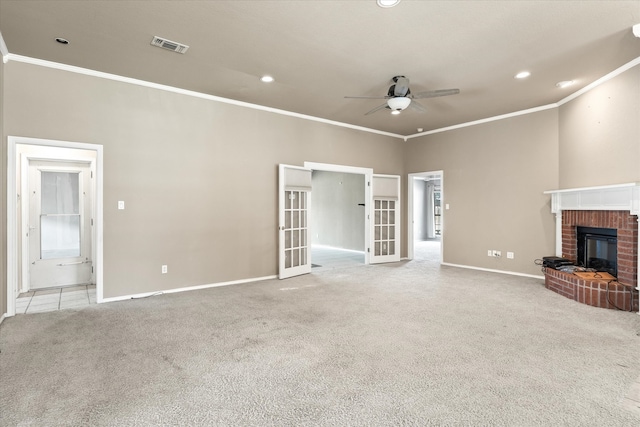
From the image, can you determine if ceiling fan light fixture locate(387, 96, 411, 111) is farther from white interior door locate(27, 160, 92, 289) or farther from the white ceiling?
white interior door locate(27, 160, 92, 289)

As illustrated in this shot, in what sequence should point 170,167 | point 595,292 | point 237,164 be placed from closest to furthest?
point 595,292 < point 170,167 < point 237,164

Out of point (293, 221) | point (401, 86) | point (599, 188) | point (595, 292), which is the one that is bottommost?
point (595, 292)

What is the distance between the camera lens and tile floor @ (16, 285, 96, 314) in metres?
4.05

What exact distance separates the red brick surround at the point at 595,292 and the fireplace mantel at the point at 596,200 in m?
0.19

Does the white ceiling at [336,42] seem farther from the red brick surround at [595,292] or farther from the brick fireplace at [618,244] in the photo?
the red brick surround at [595,292]

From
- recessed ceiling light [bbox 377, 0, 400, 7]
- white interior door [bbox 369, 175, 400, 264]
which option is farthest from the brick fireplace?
recessed ceiling light [bbox 377, 0, 400, 7]

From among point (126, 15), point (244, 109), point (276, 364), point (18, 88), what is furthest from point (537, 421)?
point (18, 88)

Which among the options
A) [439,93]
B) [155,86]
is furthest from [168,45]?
[439,93]

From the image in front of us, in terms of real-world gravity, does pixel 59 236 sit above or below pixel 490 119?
below

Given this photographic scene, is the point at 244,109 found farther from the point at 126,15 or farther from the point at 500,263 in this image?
the point at 500,263

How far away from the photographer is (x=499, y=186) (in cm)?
617

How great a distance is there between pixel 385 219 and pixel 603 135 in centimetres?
397

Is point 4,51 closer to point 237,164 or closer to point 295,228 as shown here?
point 237,164

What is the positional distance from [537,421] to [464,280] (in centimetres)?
379
